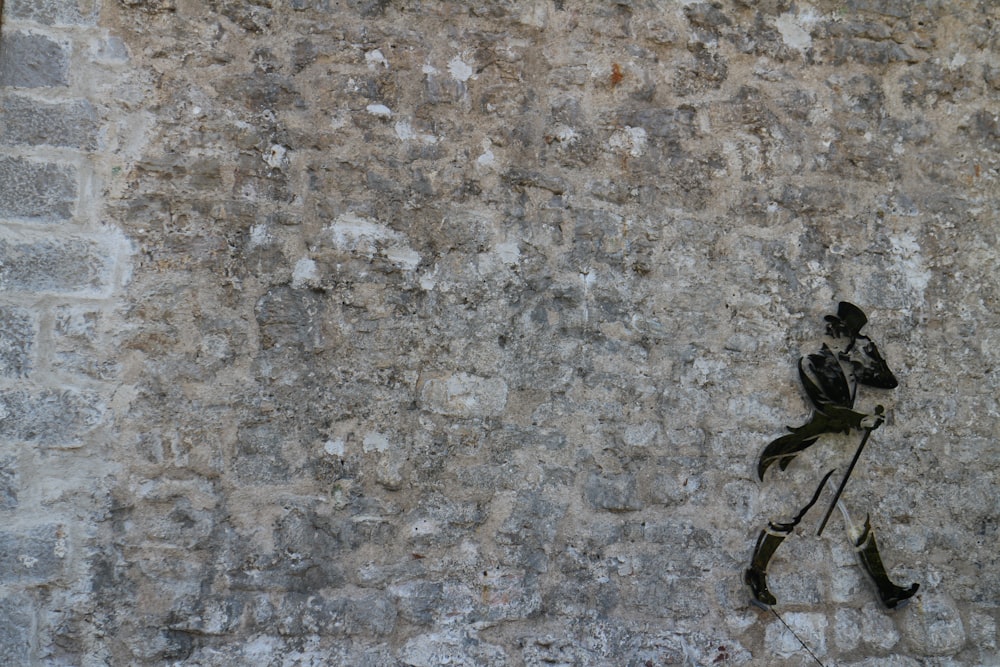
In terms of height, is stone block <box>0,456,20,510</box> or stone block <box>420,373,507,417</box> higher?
stone block <box>420,373,507,417</box>

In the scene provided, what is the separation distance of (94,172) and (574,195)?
132 cm

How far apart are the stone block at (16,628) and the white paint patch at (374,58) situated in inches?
65.4

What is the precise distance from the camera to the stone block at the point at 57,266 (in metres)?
2.25

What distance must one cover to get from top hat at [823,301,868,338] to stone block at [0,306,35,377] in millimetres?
2232

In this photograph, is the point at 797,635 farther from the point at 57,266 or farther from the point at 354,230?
the point at 57,266

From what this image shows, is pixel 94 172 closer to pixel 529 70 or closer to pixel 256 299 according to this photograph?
pixel 256 299

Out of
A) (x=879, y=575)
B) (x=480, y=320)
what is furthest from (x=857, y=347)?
(x=480, y=320)

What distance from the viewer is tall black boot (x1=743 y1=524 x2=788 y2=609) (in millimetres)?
2570

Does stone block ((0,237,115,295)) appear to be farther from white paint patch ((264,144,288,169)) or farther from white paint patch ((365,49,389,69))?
white paint patch ((365,49,389,69))

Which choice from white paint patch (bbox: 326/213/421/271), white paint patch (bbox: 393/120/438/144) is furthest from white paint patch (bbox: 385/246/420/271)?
white paint patch (bbox: 393/120/438/144)

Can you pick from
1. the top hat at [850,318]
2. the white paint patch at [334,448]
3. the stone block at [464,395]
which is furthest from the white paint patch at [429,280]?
the top hat at [850,318]

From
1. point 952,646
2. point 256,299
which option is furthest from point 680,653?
point 256,299

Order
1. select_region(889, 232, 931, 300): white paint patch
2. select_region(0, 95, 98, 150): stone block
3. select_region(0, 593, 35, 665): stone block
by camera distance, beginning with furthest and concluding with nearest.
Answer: select_region(889, 232, 931, 300): white paint patch < select_region(0, 95, 98, 150): stone block < select_region(0, 593, 35, 665): stone block

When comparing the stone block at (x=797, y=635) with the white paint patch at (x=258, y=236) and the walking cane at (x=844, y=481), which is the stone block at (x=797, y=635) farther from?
the white paint patch at (x=258, y=236)
